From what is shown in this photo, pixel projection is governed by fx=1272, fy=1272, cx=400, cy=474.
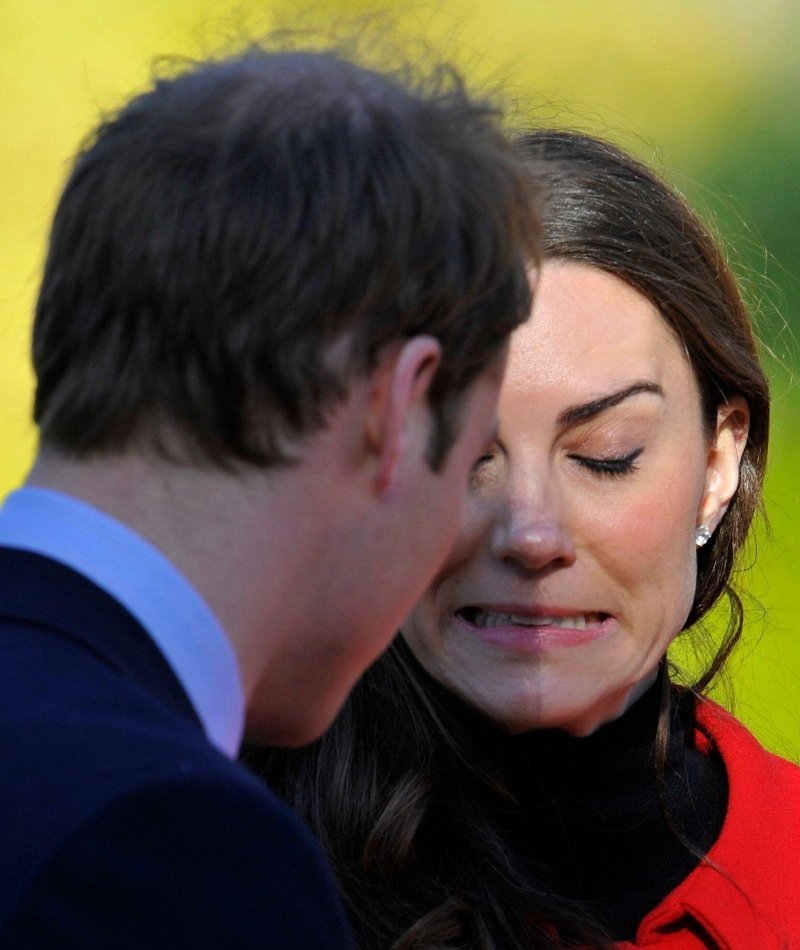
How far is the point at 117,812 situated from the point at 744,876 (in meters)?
1.58

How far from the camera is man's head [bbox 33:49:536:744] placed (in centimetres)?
108

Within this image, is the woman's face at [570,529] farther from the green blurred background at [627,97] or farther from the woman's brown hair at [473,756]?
the green blurred background at [627,97]

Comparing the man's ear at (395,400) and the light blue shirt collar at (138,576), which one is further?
the man's ear at (395,400)

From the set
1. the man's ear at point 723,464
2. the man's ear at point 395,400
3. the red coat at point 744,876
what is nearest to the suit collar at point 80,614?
the man's ear at point 395,400

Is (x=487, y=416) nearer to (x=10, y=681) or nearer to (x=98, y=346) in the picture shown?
(x=98, y=346)

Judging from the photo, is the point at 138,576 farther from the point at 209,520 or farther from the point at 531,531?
the point at 531,531

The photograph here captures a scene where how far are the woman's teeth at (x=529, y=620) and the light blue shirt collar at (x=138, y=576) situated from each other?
42.5 inches

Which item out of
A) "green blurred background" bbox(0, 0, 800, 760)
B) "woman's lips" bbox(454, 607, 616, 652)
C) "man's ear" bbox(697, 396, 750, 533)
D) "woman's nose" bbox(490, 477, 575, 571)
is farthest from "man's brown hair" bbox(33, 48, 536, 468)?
A: "green blurred background" bbox(0, 0, 800, 760)

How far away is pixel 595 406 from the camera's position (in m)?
2.04

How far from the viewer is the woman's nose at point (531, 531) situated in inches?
76.9

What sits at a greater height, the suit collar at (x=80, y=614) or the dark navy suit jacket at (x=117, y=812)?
the suit collar at (x=80, y=614)

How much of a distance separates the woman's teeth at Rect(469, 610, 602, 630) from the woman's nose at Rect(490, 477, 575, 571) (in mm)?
88

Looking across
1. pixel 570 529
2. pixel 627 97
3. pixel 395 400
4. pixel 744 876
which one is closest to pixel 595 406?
pixel 570 529

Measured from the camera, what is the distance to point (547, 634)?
6.64ft
